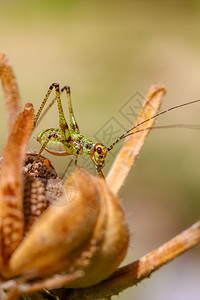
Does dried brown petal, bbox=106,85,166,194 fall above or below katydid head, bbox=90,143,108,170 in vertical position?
above

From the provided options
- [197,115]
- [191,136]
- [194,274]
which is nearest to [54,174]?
[194,274]

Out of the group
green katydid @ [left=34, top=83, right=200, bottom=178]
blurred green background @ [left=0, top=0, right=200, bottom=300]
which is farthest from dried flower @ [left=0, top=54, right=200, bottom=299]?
blurred green background @ [left=0, top=0, right=200, bottom=300]

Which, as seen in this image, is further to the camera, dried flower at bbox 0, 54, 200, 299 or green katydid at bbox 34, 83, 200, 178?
green katydid at bbox 34, 83, 200, 178

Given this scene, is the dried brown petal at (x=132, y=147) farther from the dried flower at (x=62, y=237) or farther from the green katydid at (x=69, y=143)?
the green katydid at (x=69, y=143)

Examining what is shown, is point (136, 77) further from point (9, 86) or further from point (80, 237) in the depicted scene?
point (80, 237)

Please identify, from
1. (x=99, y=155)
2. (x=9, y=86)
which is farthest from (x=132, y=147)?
(x=99, y=155)

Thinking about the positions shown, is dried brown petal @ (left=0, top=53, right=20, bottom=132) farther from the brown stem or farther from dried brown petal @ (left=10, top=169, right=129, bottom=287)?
the brown stem
